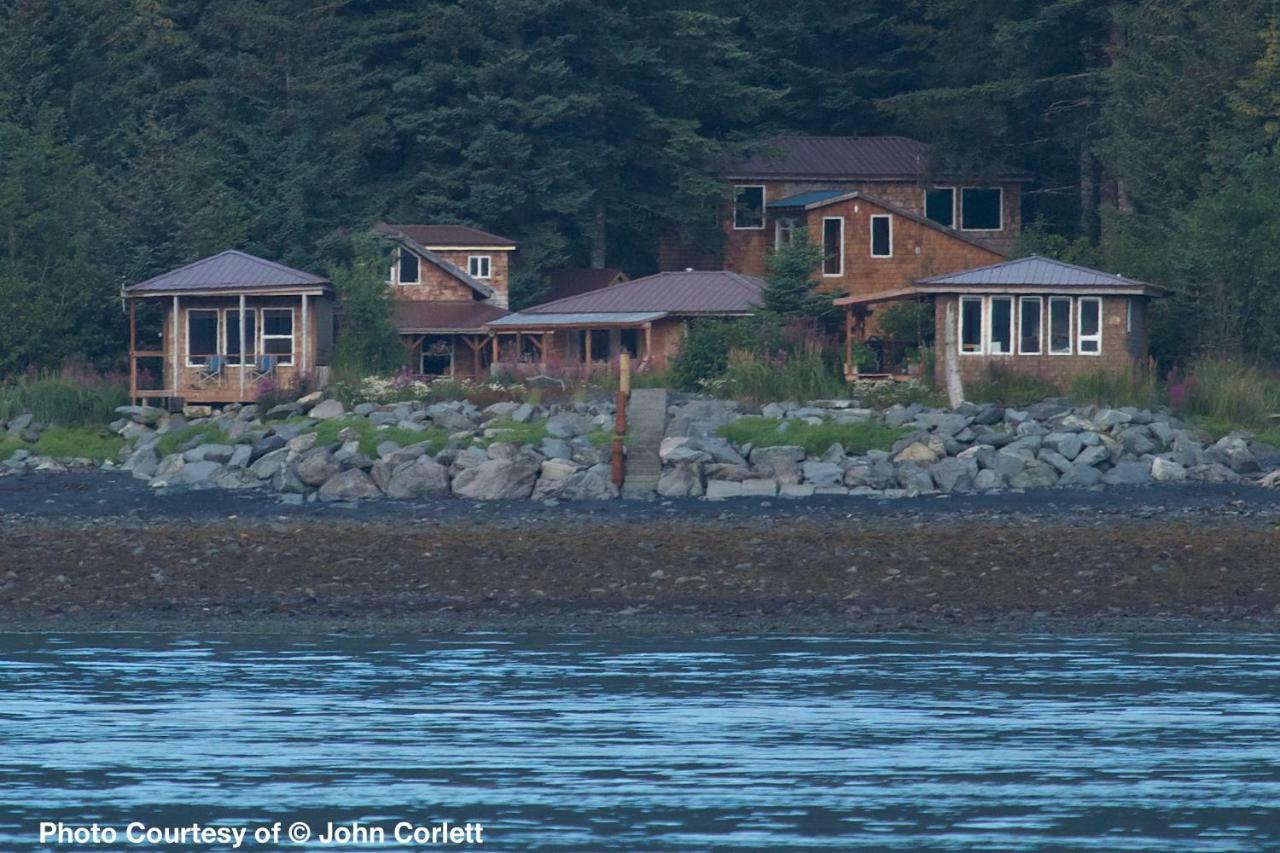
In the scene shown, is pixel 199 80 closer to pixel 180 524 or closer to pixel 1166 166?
pixel 1166 166

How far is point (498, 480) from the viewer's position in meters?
33.7

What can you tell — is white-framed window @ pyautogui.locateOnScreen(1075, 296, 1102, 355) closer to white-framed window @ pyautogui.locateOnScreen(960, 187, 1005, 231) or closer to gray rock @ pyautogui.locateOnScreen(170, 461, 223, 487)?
gray rock @ pyautogui.locateOnScreen(170, 461, 223, 487)

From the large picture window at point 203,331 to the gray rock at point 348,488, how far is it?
39.2ft

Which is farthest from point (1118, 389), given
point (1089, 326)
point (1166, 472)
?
point (1166, 472)

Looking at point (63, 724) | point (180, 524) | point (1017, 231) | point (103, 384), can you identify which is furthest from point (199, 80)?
point (63, 724)

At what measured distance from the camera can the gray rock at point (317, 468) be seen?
113ft

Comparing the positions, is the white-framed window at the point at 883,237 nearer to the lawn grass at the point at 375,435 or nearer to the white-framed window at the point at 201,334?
the white-framed window at the point at 201,334

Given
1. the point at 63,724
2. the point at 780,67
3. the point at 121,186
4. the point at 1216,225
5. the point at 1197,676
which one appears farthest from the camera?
the point at 780,67

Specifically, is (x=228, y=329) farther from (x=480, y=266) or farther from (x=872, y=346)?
(x=872, y=346)

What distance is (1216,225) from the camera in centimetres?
4362

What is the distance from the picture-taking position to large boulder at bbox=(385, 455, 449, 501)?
111 feet

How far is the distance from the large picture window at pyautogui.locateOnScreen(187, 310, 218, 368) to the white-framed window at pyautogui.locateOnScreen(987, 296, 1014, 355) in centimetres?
1667

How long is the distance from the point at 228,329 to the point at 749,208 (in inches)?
848

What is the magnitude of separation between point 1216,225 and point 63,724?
31.7 m
